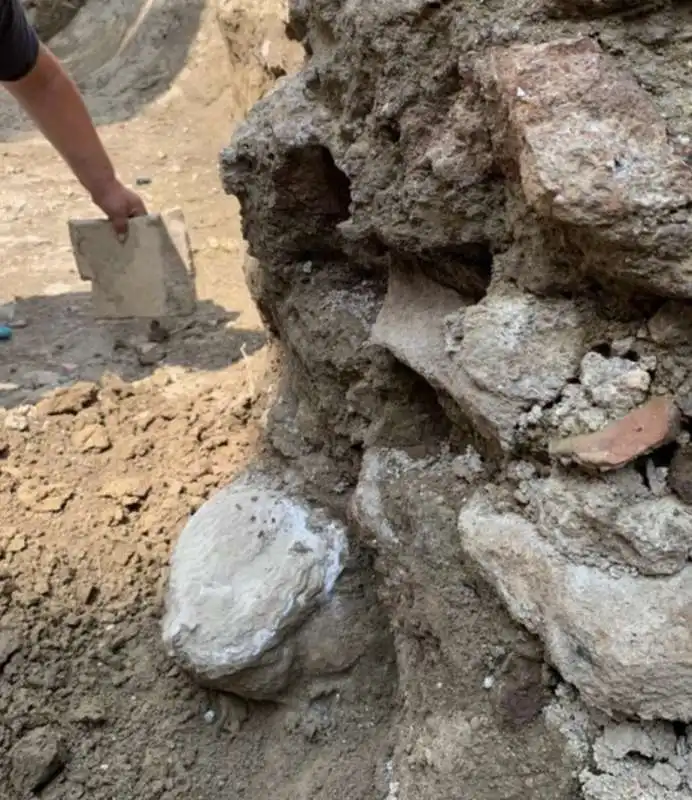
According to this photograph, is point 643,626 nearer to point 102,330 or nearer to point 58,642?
point 58,642

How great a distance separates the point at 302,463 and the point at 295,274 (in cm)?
34

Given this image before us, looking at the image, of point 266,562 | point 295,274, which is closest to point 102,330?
point 295,274

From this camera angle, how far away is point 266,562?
1551 mm

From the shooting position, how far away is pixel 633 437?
1.01 meters

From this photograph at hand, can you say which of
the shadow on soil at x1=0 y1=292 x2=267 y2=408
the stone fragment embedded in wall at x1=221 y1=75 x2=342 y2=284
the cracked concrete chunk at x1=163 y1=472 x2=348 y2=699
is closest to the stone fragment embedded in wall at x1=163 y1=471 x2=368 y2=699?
the cracked concrete chunk at x1=163 y1=472 x2=348 y2=699

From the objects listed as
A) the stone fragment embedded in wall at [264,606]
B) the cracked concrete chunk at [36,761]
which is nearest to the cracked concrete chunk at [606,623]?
the stone fragment embedded in wall at [264,606]

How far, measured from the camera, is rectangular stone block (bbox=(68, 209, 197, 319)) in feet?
8.85

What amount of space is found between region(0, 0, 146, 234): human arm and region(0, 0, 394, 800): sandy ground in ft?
1.36

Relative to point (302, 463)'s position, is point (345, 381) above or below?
above

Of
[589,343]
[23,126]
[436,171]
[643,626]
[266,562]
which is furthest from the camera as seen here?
[23,126]

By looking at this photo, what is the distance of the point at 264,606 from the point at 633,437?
711 mm

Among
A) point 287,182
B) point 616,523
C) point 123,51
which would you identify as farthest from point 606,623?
point 123,51

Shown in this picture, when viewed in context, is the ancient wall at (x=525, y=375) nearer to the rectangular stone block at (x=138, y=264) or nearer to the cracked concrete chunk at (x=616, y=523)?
the cracked concrete chunk at (x=616, y=523)

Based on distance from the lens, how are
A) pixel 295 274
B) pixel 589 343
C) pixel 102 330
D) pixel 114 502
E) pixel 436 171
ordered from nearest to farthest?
pixel 589 343 < pixel 436 171 < pixel 295 274 < pixel 114 502 < pixel 102 330
